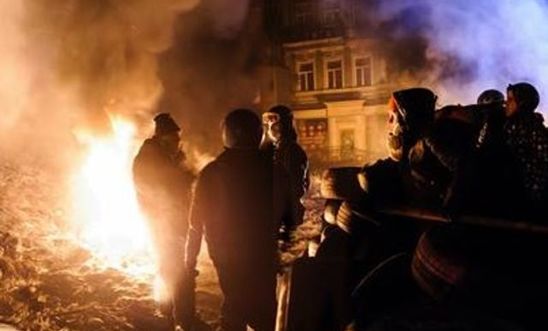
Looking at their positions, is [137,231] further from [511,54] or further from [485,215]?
[511,54]

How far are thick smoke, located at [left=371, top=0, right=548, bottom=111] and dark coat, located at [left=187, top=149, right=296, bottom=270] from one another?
48.7 ft

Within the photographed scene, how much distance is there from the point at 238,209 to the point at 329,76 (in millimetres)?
30007

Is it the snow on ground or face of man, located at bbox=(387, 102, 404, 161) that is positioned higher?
face of man, located at bbox=(387, 102, 404, 161)

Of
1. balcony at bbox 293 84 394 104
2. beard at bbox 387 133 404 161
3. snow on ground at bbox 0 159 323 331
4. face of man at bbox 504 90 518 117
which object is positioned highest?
balcony at bbox 293 84 394 104

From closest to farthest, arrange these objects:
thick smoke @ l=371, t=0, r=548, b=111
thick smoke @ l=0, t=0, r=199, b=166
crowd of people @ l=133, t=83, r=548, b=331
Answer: crowd of people @ l=133, t=83, r=548, b=331, thick smoke @ l=0, t=0, r=199, b=166, thick smoke @ l=371, t=0, r=548, b=111

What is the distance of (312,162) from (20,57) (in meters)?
19.5

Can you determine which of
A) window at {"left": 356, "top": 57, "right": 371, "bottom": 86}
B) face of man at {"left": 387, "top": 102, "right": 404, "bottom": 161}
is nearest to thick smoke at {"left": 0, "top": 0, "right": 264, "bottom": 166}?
face of man at {"left": 387, "top": 102, "right": 404, "bottom": 161}

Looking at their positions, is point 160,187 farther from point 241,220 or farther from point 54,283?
point 54,283

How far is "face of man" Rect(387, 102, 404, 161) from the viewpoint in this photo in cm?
438

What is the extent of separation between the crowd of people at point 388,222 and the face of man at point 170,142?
0.04 feet

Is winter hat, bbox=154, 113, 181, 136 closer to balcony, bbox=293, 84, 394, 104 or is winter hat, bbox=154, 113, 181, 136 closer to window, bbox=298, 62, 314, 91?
balcony, bbox=293, 84, 394, 104

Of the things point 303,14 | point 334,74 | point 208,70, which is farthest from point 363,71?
point 208,70

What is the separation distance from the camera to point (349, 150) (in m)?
31.6

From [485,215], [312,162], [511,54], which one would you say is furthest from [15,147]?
[312,162]
